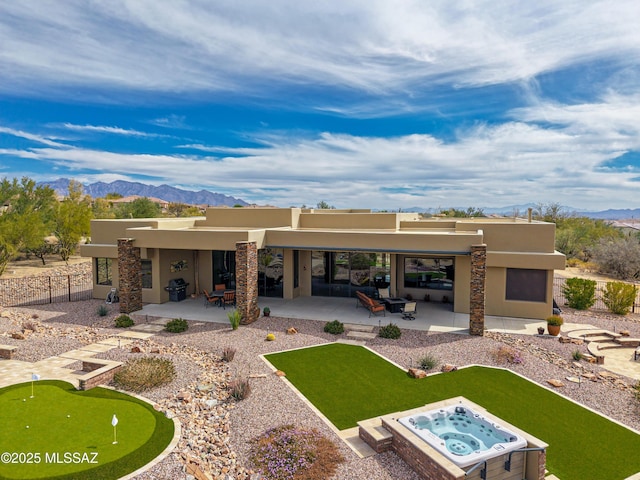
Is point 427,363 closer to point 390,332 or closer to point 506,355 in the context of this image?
point 506,355

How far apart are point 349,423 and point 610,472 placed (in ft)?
16.6

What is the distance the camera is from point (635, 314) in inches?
798

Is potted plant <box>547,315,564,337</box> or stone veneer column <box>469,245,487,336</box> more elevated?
stone veneer column <box>469,245,487,336</box>

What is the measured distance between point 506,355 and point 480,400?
133 inches

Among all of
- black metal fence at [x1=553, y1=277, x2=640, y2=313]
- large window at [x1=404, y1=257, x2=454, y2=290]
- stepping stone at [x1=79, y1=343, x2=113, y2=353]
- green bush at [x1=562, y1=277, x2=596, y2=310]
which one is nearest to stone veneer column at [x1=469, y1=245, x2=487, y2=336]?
large window at [x1=404, y1=257, x2=454, y2=290]

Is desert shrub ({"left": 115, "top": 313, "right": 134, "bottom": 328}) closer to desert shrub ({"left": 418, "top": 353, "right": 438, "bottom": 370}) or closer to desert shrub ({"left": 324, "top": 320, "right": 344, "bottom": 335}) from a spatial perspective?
desert shrub ({"left": 324, "top": 320, "right": 344, "bottom": 335})

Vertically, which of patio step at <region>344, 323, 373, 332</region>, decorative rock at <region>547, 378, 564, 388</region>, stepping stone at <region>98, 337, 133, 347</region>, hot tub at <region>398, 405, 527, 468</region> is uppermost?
hot tub at <region>398, 405, 527, 468</region>

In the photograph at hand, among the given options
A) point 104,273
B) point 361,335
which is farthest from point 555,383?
point 104,273

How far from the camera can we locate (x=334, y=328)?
15953 millimetres

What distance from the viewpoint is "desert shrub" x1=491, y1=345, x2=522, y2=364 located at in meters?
12.9

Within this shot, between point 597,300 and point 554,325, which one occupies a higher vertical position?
point 554,325

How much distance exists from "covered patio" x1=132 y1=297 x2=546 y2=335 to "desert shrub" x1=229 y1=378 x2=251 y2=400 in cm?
684

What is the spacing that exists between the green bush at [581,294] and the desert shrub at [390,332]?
11.1 metres

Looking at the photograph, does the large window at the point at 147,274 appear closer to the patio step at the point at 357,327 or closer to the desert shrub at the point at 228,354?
the desert shrub at the point at 228,354
